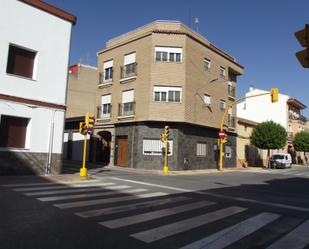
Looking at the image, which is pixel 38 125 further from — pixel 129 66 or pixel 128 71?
pixel 129 66

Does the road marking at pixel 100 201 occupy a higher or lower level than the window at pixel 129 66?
lower

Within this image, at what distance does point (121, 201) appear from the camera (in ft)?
31.2

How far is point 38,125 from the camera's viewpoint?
16219mm

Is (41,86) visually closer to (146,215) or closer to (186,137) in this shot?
(146,215)

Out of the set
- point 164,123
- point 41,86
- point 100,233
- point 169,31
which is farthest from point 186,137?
point 100,233

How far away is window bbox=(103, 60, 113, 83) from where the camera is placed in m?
30.0

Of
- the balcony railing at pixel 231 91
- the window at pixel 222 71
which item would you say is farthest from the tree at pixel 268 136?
the window at pixel 222 71

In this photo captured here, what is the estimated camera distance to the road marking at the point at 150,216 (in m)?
6.82

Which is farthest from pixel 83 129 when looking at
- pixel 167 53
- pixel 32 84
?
pixel 167 53

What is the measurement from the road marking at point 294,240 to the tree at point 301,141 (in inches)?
1904

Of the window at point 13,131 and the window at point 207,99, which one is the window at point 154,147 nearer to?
the window at point 207,99

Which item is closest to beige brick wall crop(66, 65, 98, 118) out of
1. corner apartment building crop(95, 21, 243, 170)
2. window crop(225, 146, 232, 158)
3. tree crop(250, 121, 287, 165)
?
corner apartment building crop(95, 21, 243, 170)

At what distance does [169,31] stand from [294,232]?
70.5 feet

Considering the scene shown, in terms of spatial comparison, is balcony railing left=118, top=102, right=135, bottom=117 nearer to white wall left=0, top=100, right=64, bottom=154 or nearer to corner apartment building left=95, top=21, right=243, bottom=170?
corner apartment building left=95, top=21, right=243, bottom=170
